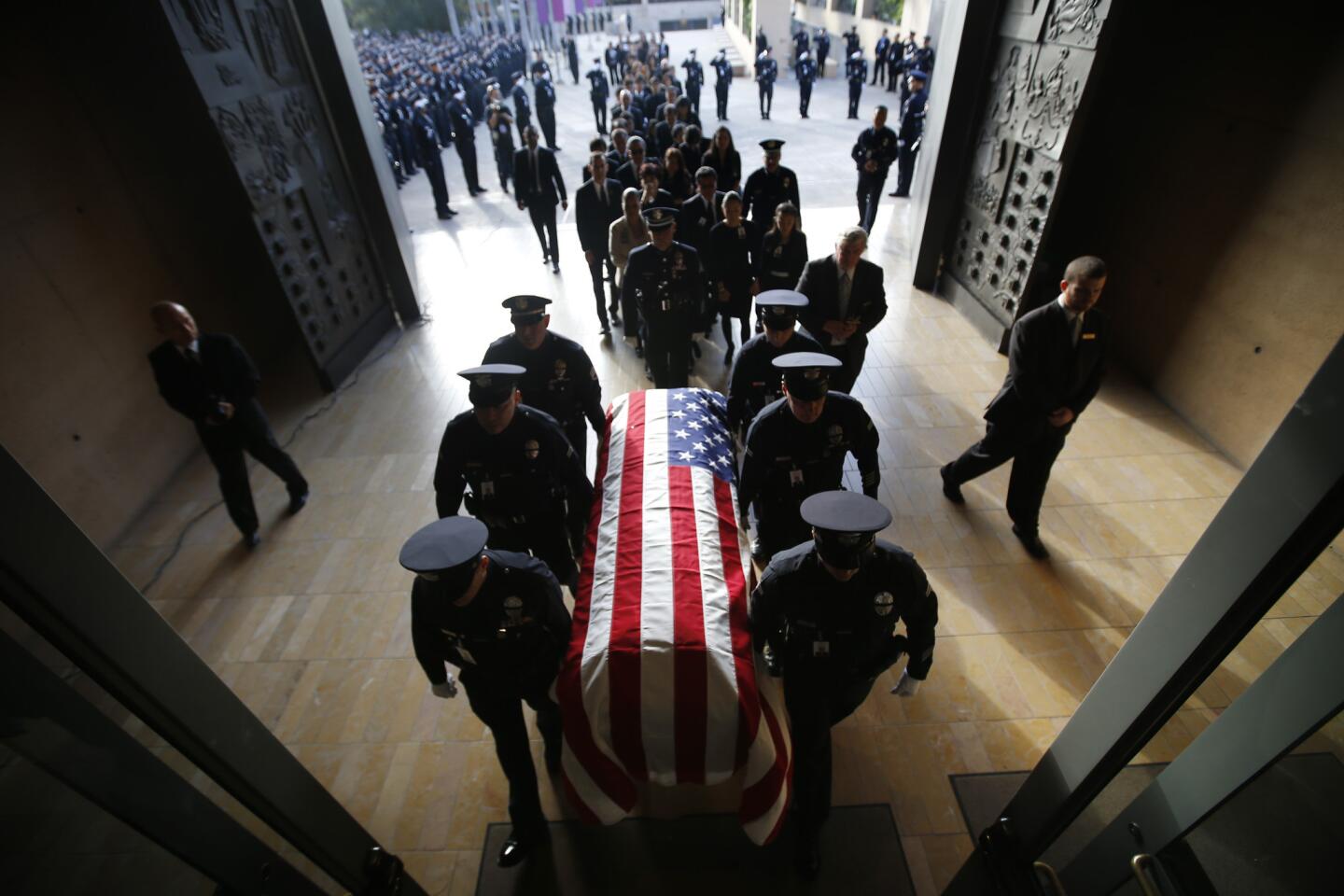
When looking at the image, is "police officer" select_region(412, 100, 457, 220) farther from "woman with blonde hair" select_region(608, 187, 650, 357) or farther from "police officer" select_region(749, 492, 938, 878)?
"police officer" select_region(749, 492, 938, 878)

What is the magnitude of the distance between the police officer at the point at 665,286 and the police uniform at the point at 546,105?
10543 mm

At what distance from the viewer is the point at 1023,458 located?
12.1 ft

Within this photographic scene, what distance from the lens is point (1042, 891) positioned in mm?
2014

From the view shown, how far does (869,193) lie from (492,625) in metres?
7.43

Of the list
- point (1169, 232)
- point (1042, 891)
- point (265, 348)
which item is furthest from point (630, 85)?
point (1042, 891)

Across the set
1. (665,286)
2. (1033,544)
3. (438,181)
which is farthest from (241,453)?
(438,181)

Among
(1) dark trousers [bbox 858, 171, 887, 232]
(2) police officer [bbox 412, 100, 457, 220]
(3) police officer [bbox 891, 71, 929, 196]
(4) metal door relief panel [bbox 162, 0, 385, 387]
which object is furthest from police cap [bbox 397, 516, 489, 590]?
(2) police officer [bbox 412, 100, 457, 220]

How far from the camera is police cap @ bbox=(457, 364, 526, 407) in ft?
8.92

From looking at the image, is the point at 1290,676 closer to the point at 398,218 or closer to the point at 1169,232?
the point at 1169,232

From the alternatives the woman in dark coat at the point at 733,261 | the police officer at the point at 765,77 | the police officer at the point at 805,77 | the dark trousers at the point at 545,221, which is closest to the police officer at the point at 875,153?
the woman in dark coat at the point at 733,261

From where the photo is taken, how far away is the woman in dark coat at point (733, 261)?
514 cm

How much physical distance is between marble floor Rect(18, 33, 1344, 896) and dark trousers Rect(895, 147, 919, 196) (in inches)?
159

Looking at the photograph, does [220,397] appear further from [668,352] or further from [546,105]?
[546,105]

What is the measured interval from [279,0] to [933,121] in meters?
6.01
